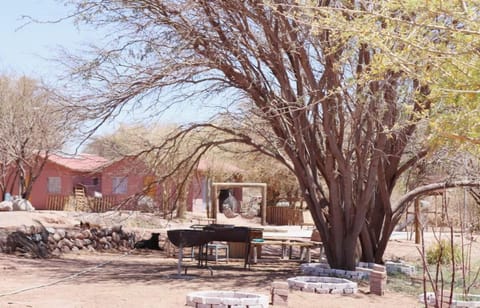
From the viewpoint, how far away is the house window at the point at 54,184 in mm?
45594

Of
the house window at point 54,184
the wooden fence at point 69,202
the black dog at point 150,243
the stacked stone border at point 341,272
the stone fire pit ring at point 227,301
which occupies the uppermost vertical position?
the house window at point 54,184

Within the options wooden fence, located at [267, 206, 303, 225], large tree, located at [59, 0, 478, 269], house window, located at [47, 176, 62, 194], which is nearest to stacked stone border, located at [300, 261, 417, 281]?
large tree, located at [59, 0, 478, 269]

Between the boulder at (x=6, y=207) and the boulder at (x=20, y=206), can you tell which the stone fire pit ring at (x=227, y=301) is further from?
the boulder at (x=6, y=207)

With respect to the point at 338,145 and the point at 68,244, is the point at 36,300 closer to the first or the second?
the point at 338,145

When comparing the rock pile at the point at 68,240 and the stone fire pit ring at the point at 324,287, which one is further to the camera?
the rock pile at the point at 68,240

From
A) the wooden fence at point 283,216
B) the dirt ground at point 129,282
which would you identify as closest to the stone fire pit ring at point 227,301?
the dirt ground at point 129,282

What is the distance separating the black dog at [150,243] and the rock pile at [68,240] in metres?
0.27

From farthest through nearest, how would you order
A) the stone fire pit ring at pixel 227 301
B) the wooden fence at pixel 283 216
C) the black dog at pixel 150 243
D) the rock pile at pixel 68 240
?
1. the wooden fence at pixel 283 216
2. the black dog at pixel 150 243
3. the rock pile at pixel 68 240
4. the stone fire pit ring at pixel 227 301

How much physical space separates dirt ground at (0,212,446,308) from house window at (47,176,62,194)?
24.1 m

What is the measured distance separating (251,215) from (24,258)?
20447 millimetres

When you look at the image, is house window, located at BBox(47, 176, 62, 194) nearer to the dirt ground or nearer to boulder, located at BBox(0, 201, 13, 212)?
boulder, located at BBox(0, 201, 13, 212)

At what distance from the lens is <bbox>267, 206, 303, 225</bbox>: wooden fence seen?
3806 cm

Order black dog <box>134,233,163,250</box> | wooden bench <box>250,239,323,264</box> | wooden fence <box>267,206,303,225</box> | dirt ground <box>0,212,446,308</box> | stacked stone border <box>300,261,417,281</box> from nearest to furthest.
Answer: dirt ground <box>0,212,446,308</box>
stacked stone border <box>300,261,417,281</box>
wooden bench <box>250,239,323,264</box>
black dog <box>134,233,163,250</box>
wooden fence <box>267,206,303,225</box>

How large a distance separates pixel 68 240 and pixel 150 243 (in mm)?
3324
